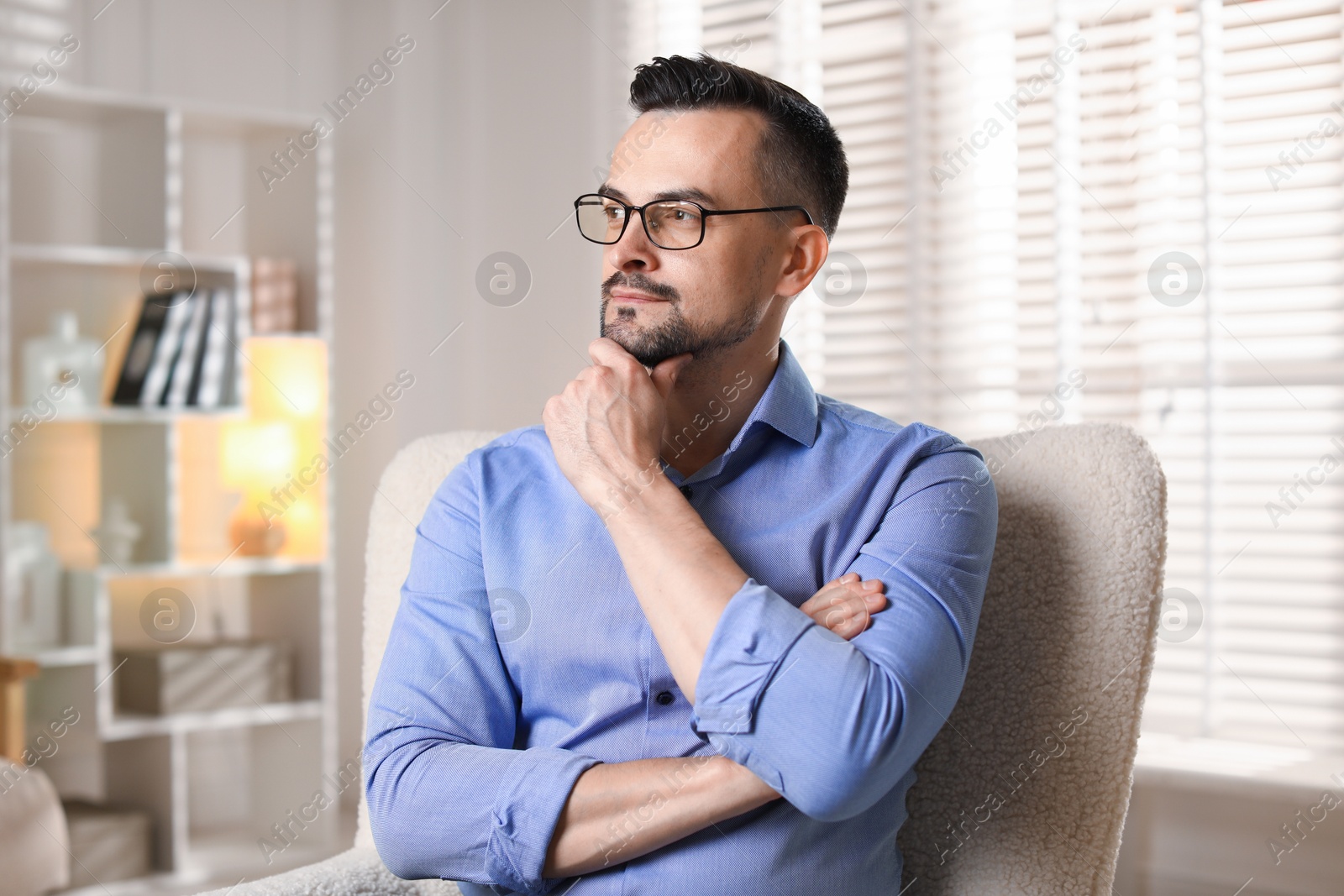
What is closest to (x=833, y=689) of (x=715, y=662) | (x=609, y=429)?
(x=715, y=662)

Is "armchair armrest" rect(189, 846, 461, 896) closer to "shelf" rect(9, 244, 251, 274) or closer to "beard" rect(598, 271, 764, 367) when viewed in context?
"beard" rect(598, 271, 764, 367)

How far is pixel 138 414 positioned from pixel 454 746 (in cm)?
219

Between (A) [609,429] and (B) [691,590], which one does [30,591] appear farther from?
(B) [691,590]

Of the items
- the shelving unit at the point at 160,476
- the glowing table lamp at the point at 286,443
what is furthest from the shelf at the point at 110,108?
the glowing table lamp at the point at 286,443

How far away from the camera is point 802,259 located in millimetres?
1403

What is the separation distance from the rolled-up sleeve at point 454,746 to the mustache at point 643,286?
0.27 m

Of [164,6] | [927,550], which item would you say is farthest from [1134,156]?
[164,6]

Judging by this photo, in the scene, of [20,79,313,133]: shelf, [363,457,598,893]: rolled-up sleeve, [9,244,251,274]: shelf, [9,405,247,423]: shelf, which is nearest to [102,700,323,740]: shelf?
[9,405,247,423]: shelf

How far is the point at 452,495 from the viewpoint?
1281 millimetres

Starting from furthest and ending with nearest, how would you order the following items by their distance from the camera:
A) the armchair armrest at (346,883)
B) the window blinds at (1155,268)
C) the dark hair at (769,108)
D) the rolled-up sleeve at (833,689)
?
the window blinds at (1155,268) → the dark hair at (769,108) → the armchair armrest at (346,883) → the rolled-up sleeve at (833,689)

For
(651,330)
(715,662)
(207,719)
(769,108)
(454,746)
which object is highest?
(769,108)

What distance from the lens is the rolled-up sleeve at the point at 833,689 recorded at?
95 cm

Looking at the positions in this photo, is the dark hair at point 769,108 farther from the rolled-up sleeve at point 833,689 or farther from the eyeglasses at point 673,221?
the rolled-up sleeve at point 833,689

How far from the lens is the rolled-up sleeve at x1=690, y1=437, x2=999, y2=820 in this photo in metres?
0.95
